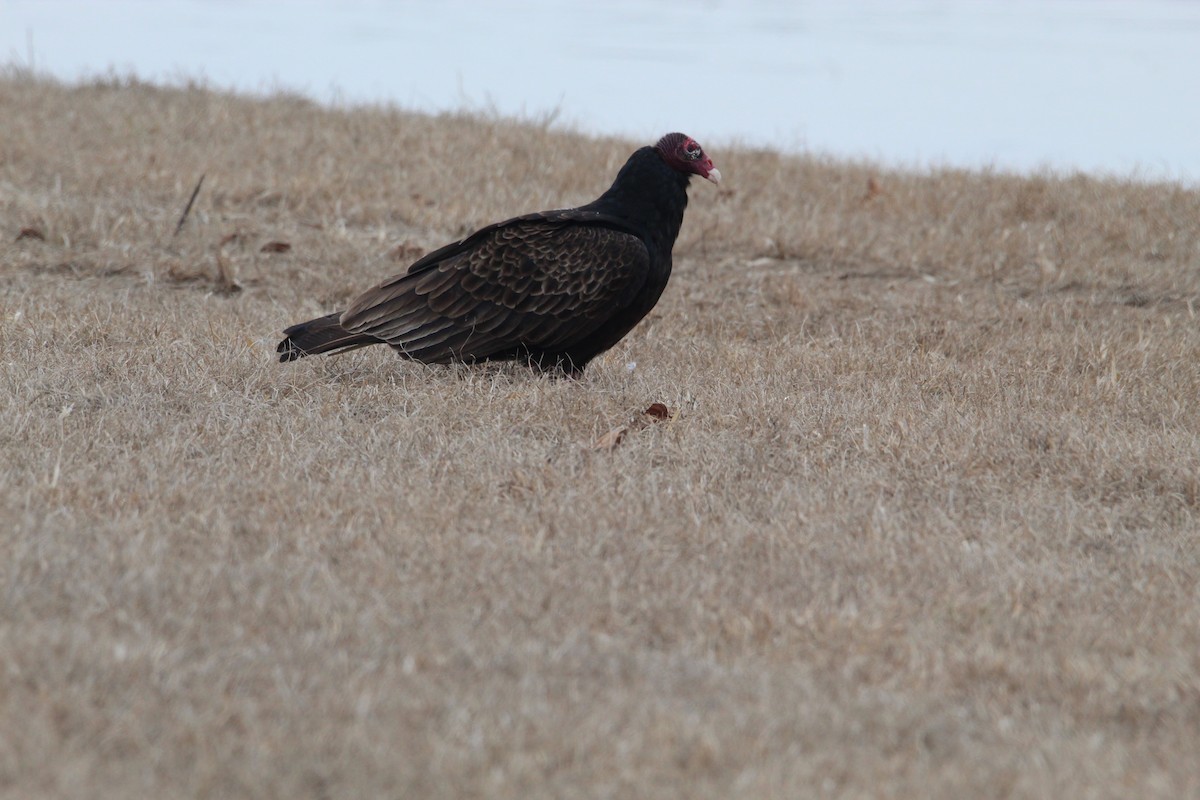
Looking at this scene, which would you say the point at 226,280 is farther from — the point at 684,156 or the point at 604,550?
the point at 604,550

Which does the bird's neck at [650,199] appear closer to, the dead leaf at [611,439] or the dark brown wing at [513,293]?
the dark brown wing at [513,293]

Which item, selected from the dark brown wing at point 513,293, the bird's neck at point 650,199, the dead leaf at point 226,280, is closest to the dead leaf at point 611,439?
the dark brown wing at point 513,293

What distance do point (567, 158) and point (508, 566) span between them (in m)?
7.27

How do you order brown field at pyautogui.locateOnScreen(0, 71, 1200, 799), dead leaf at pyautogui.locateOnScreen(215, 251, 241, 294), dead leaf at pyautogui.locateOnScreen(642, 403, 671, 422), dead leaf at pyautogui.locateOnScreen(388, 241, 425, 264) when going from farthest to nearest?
1. dead leaf at pyautogui.locateOnScreen(388, 241, 425, 264)
2. dead leaf at pyautogui.locateOnScreen(215, 251, 241, 294)
3. dead leaf at pyautogui.locateOnScreen(642, 403, 671, 422)
4. brown field at pyautogui.locateOnScreen(0, 71, 1200, 799)

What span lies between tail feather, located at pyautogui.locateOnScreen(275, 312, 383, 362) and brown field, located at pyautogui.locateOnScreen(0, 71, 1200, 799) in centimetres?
9

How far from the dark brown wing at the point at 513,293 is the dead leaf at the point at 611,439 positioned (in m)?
0.85

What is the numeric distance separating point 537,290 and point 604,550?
2042mm

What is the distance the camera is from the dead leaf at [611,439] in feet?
15.1

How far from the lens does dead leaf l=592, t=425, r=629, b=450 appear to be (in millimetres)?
4617

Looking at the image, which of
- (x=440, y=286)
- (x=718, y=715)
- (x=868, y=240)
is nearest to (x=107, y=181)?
(x=440, y=286)

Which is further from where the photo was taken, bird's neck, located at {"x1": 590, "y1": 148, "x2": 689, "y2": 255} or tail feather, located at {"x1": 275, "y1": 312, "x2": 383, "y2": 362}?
bird's neck, located at {"x1": 590, "y1": 148, "x2": 689, "y2": 255}

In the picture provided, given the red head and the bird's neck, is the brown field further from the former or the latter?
the red head

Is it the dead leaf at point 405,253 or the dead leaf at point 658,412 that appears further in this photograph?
the dead leaf at point 405,253

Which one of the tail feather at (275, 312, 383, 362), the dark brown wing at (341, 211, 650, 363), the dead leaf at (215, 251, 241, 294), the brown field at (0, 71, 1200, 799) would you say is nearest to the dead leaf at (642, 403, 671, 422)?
the brown field at (0, 71, 1200, 799)
